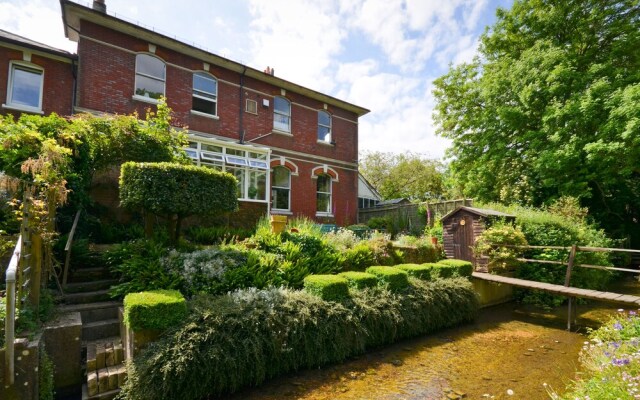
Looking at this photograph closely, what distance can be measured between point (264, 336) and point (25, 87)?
10.8 meters

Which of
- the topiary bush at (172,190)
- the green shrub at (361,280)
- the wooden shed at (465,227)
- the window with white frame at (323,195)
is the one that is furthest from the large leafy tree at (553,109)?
the topiary bush at (172,190)

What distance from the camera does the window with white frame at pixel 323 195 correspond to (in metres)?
15.0

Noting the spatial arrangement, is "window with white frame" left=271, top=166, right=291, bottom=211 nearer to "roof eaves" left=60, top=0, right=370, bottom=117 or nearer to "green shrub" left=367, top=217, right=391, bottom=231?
"roof eaves" left=60, top=0, right=370, bottom=117

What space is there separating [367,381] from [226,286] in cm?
253

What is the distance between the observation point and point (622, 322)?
4359mm

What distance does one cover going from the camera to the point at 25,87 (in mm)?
9156

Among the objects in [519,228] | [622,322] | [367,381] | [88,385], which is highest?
[519,228]

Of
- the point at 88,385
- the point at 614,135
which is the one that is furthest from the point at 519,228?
the point at 88,385

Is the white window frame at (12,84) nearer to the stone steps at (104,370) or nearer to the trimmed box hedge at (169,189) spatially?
the trimmed box hedge at (169,189)

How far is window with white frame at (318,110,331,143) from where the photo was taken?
50.5ft

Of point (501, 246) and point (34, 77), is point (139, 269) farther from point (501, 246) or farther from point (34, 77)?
point (34, 77)

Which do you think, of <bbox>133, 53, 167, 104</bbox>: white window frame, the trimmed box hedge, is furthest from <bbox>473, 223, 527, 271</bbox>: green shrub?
<bbox>133, 53, 167, 104</bbox>: white window frame

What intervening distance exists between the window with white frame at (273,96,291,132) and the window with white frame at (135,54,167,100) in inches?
179

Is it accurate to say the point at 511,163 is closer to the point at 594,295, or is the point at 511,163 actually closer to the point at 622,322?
the point at 594,295
